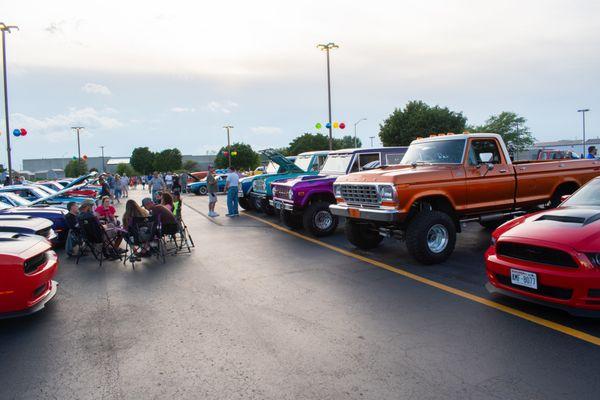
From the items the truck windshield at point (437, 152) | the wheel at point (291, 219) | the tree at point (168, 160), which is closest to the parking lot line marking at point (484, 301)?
the truck windshield at point (437, 152)

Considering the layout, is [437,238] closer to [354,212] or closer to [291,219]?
[354,212]

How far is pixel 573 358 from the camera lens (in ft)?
12.2

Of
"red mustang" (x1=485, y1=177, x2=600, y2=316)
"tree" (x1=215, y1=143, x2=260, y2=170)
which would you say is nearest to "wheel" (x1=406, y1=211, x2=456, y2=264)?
"red mustang" (x1=485, y1=177, x2=600, y2=316)

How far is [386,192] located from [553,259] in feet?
9.76

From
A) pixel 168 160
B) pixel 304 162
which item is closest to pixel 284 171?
pixel 304 162

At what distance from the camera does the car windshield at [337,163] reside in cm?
1171

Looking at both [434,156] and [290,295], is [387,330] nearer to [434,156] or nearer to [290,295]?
[290,295]

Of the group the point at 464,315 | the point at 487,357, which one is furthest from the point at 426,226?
the point at 487,357

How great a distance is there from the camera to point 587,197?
5.47m

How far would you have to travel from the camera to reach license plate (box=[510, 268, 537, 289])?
450 cm

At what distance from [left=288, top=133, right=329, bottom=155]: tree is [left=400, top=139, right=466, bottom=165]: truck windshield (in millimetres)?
61077

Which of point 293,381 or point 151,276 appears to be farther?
point 151,276

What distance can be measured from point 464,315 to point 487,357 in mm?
1056

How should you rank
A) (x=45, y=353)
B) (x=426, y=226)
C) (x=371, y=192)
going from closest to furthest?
(x=45, y=353) → (x=426, y=226) → (x=371, y=192)
